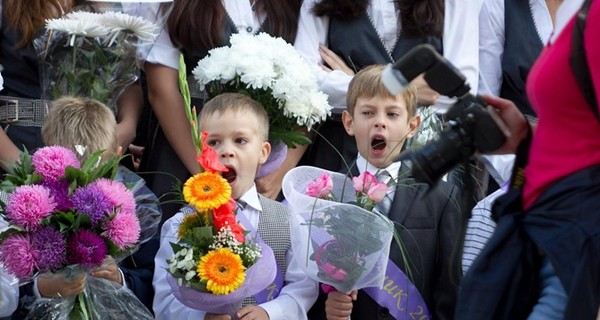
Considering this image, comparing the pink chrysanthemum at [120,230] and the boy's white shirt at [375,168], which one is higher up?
the pink chrysanthemum at [120,230]

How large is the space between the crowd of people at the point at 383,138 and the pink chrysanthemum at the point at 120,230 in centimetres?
14

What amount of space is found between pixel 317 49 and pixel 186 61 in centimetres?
55

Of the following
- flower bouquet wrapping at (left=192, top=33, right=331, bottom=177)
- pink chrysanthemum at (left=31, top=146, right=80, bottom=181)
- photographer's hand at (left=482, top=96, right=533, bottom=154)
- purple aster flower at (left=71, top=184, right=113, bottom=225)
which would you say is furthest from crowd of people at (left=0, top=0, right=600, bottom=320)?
pink chrysanthemum at (left=31, top=146, right=80, bottom=181)

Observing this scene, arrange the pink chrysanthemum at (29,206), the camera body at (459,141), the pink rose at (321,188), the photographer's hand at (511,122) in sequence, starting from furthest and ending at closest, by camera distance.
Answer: the pink rose at (321,188) < the pink chrysanthemum at (29,206) < the photographer's hand at (511,122) < the camera body at (459,141)

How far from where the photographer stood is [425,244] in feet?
14.6

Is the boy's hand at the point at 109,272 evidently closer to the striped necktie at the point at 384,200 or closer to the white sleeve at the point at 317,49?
the striped necktie at the point at 384,200

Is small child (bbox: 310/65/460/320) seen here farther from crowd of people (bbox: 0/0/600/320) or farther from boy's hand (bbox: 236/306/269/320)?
boy's hand (bbox: 236/306/269/320)

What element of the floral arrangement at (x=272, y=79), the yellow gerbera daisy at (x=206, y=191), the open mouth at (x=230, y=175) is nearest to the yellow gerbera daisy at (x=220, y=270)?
the yellow gerbera daisy at (x=206, y=191)

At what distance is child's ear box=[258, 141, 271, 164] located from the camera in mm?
4598

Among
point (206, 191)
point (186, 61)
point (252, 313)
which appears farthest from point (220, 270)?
point (186, 61)

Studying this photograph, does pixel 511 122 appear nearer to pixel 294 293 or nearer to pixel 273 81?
pixel 294 293

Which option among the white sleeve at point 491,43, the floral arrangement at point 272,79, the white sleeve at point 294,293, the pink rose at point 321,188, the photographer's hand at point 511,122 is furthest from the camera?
the white sleeve at point 491,43

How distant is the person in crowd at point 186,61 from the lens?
496cm

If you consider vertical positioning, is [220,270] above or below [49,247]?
below
